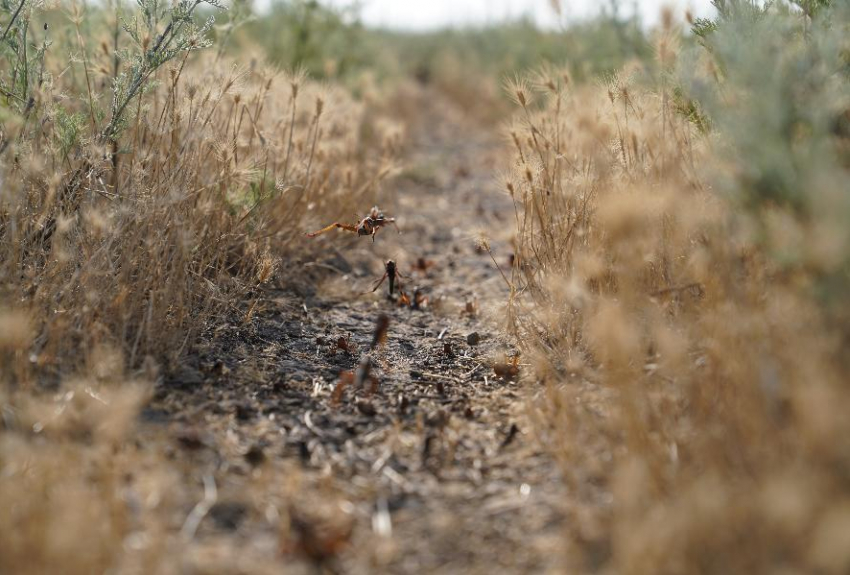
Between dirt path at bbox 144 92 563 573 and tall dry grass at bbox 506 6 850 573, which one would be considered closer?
tall dry grass at bbox 506 6 850 573

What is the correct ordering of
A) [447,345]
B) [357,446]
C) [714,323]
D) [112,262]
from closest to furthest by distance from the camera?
[714,323], [357,446], [112,262], [447,345]

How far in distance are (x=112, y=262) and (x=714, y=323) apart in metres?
1.97

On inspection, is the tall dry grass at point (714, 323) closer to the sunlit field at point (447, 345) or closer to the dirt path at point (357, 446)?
the sunlit field at point (447, 345)

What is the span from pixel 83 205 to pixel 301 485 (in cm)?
137

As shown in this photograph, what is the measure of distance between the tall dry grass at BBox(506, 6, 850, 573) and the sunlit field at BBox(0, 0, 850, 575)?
Answer: 0.01 m

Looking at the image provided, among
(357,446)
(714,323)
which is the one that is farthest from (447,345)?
(714,323)

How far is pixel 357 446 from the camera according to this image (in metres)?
2.39

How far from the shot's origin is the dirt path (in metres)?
1.87

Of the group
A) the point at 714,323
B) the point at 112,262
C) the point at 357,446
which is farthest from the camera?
the point at 112,262

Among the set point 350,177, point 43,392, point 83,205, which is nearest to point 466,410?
point 43,392

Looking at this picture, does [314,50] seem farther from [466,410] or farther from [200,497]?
[200,497]

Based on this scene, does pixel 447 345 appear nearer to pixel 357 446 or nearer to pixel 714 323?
pixel 357 446

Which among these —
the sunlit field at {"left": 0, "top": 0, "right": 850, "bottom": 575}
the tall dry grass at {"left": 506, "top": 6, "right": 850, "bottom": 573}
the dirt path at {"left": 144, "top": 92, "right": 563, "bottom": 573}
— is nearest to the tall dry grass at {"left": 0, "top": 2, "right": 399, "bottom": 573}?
the sunlit field at {"left": 0, "top": 0, "right": 850, "bottom": 575}

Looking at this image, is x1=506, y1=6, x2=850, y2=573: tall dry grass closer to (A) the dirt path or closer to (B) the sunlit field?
(B) the sunlit field
